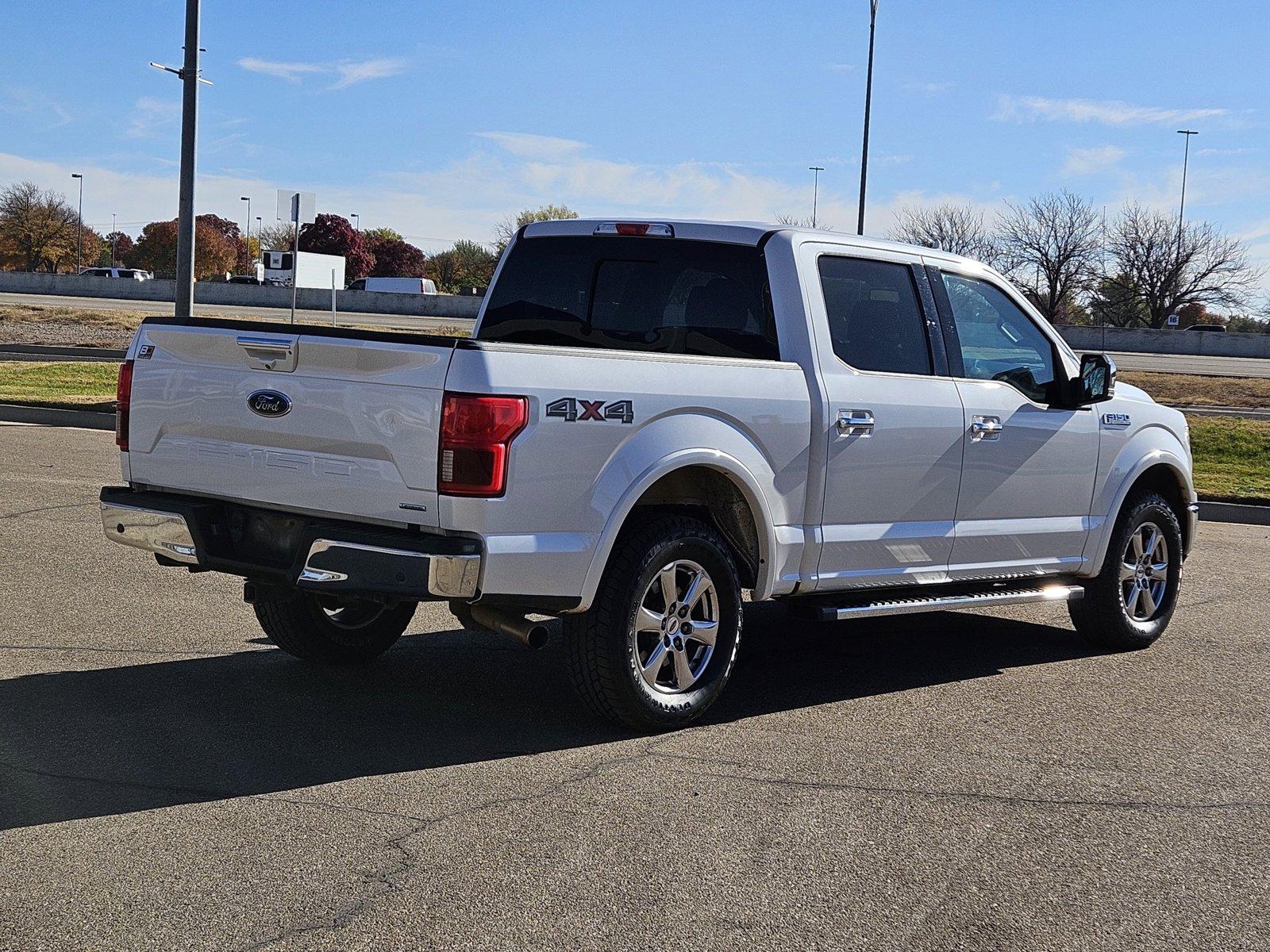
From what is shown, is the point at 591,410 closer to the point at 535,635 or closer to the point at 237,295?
the point at 535,635

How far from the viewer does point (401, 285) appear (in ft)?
237

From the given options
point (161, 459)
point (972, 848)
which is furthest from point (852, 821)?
point (161, 459)

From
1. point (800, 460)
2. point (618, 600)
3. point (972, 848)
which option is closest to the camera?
point (972, 848)

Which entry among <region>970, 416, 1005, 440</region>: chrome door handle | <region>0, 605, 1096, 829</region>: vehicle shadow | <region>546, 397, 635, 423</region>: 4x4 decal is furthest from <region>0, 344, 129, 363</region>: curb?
<region>546, 397, 635, 423</region>: 4x4 decal

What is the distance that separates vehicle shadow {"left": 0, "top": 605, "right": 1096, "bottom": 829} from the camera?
505 centimetres

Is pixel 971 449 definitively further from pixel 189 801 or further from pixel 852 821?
pixel 189 801

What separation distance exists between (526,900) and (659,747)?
1760mm

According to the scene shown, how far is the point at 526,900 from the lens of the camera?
407 cm

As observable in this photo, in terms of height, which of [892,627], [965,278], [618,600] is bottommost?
[892,627]

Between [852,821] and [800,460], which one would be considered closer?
[852,821]

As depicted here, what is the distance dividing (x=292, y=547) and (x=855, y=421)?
2.46 meters

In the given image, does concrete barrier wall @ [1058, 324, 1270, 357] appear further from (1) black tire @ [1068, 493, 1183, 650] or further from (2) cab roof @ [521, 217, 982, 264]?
(2) cab roof @ [521, 217, 982, 264]

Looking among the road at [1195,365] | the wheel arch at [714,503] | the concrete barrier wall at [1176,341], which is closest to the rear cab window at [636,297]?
the wheel arch at [714,503]

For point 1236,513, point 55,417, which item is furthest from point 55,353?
point 1236,513
